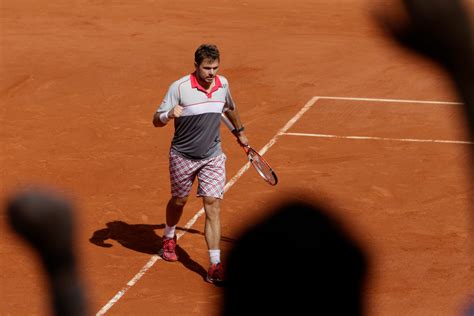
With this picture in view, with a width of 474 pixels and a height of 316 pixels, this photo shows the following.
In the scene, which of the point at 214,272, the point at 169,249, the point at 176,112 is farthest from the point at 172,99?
the point at 169,249

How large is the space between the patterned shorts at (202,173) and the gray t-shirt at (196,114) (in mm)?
61

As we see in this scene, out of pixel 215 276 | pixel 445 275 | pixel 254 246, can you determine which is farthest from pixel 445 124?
pixel 254 246

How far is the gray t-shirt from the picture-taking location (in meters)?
9.27

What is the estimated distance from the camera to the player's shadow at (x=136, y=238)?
10852 mm

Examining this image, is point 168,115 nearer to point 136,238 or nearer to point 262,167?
point 262,167

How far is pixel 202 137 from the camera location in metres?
9.37

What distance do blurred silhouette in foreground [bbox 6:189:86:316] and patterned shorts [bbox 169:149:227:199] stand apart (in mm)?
8570

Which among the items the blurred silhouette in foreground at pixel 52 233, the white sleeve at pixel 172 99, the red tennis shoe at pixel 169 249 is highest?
the blurred silhouette in foreground at pixel 52 233

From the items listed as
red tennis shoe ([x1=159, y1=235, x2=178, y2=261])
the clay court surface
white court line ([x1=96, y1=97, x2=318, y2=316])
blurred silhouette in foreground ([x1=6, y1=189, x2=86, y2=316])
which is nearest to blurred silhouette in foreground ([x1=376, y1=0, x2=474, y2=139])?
blurred silhouette in foreground ([x1=6, y1=189, x2=86, y2=316])

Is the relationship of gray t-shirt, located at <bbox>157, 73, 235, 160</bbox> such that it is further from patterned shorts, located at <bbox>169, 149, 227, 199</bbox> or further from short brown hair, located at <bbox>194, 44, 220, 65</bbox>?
short brown hair, located at <bbox>194, 44, 220, 65</bbox>

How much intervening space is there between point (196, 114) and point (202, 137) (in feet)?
0.79

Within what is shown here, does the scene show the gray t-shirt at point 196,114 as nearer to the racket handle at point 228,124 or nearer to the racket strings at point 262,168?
the racket handle at point 228,124

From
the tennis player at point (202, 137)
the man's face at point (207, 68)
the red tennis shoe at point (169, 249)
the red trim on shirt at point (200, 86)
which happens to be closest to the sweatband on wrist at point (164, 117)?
the tennis player at point (202, 137)

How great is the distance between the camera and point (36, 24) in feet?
83.3
